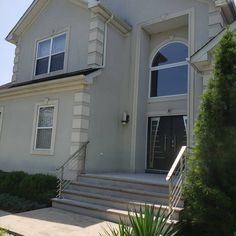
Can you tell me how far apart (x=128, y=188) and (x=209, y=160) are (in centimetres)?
272

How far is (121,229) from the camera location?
4.21 meters

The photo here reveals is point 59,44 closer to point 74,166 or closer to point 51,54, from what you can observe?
point 51,54

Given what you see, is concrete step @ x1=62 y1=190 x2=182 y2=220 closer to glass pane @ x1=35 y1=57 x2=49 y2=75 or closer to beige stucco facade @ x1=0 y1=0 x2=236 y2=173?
beige stucco facade @ x1=0 y1=0 x2=236 y2=173

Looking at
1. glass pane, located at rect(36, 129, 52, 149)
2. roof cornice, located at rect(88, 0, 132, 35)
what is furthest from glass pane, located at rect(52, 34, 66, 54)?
glass pane, located at rect(36, 129, 52, 149)

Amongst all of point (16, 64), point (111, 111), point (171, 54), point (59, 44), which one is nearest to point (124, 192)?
point (111, 111)

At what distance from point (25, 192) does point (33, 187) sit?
15.4 inches

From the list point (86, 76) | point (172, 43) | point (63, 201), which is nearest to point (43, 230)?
point (63, 201)

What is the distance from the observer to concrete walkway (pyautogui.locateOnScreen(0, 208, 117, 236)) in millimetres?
5602

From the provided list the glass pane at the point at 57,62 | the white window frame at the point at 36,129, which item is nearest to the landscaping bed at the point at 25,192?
the white window frame at the point at 36,129

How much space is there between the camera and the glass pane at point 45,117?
10.1 m

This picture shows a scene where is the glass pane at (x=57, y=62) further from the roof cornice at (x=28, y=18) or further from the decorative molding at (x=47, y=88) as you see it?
the roof cornice at (x=28, y=18)

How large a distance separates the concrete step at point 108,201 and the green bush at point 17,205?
88 cm

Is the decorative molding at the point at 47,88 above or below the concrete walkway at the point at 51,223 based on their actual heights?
above

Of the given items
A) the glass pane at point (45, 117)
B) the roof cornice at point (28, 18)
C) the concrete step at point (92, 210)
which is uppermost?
the roof cornice at point (28, 18)
